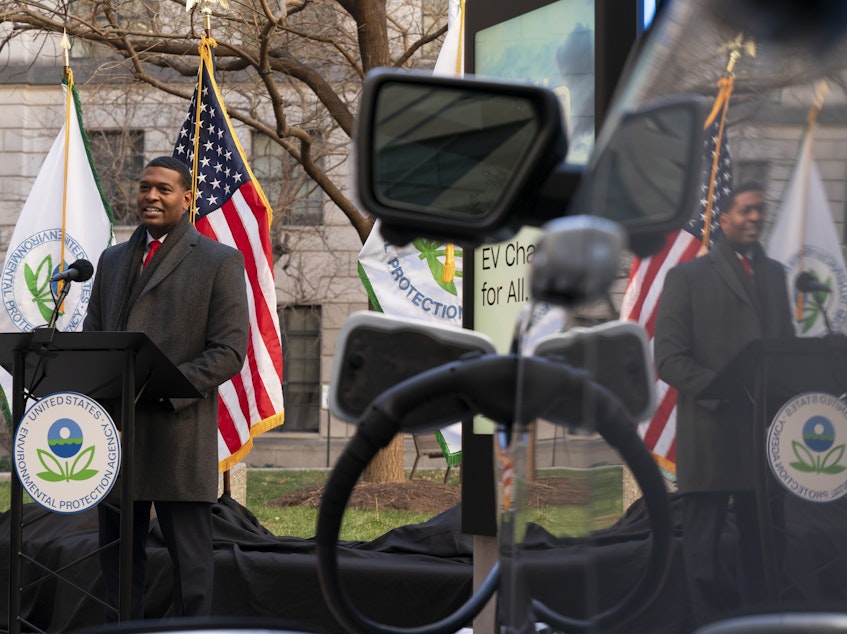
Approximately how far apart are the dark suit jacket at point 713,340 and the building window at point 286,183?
13.1 m

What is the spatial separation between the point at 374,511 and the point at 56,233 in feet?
12.2

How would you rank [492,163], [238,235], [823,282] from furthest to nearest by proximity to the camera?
[238,235] < [492,163] < [823,282]

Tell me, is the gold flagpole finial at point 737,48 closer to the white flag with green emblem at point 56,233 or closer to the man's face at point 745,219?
the man's face at point 745,219

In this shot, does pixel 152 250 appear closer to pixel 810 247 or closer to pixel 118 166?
pixel 810 247

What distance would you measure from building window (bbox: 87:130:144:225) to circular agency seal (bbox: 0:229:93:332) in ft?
27.9

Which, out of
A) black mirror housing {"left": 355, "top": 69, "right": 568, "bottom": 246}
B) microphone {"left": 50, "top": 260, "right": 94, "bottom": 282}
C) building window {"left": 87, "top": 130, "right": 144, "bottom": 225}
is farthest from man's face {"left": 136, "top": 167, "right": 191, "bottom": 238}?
building window {"left": 87, "top": 130, "right": 144, "bottom": 225}

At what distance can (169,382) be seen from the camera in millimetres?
Answer: 4844

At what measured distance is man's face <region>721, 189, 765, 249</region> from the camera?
3.09ft

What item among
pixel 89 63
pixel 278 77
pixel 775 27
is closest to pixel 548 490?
→ pixel 775 27

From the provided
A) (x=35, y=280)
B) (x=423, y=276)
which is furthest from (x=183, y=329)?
(x=35, y=280)

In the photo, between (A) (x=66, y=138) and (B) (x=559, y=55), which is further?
(A) (x=66, y=138)

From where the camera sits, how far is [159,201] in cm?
549

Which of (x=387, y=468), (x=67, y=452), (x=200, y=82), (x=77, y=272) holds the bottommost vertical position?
(x=387, y=468)

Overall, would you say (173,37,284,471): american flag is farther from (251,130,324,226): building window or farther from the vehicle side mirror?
the vehicle side mirror
